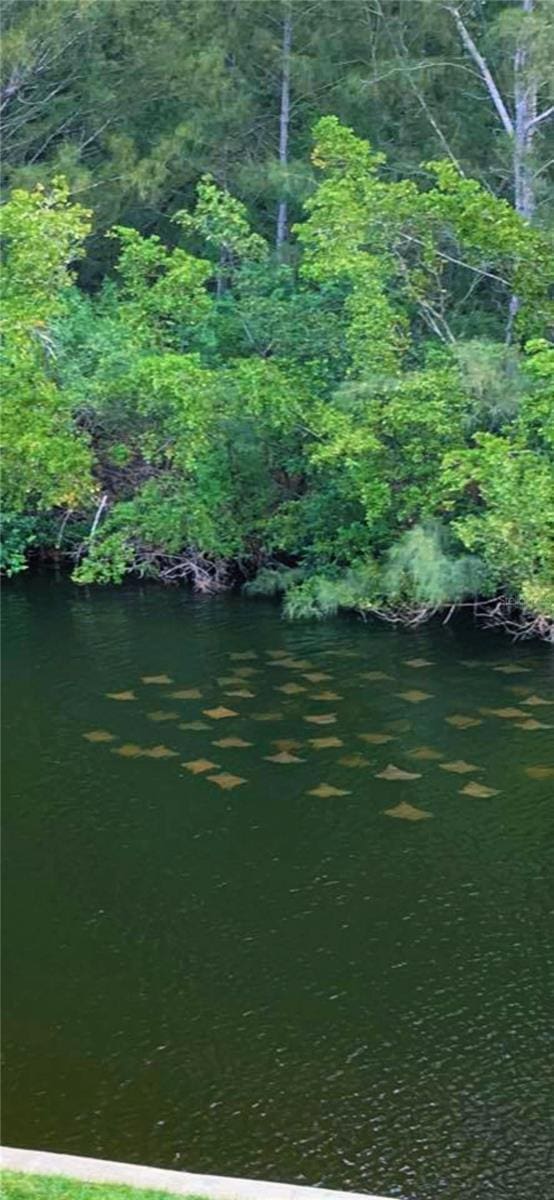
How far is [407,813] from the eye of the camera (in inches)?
455

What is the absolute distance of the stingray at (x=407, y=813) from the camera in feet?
37.6

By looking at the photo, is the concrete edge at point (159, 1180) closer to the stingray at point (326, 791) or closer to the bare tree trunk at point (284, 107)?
the stingray at point (326, 791)

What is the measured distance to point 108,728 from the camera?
13.7 metres

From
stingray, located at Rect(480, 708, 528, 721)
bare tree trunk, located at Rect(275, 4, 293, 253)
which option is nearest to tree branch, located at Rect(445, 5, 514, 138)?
bare tree trunk, located at Rect(275, 4, 293, 253)

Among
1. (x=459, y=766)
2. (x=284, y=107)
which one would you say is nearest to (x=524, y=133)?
(x=284, y=107)

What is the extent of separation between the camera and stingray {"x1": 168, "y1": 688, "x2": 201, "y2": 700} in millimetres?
14766

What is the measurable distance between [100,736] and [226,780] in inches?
66.8

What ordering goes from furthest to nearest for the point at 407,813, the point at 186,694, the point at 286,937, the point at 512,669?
the point at 512,669 → the point at 186,694 → the point at 407,813 → the point at 286,937

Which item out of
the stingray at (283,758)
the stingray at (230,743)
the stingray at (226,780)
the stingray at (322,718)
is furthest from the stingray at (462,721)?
the stingray at (226,780)

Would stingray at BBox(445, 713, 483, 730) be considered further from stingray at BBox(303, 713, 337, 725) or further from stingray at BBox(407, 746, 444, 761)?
stingray at BBox(303, 713, 337, 725)

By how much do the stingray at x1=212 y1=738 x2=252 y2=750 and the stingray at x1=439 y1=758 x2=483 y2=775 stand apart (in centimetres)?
186

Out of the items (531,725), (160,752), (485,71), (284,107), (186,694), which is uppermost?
(284,107)

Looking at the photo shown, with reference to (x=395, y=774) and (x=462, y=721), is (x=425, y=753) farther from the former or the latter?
(x=462, y=721)

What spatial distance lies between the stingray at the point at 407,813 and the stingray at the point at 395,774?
0.67 m
